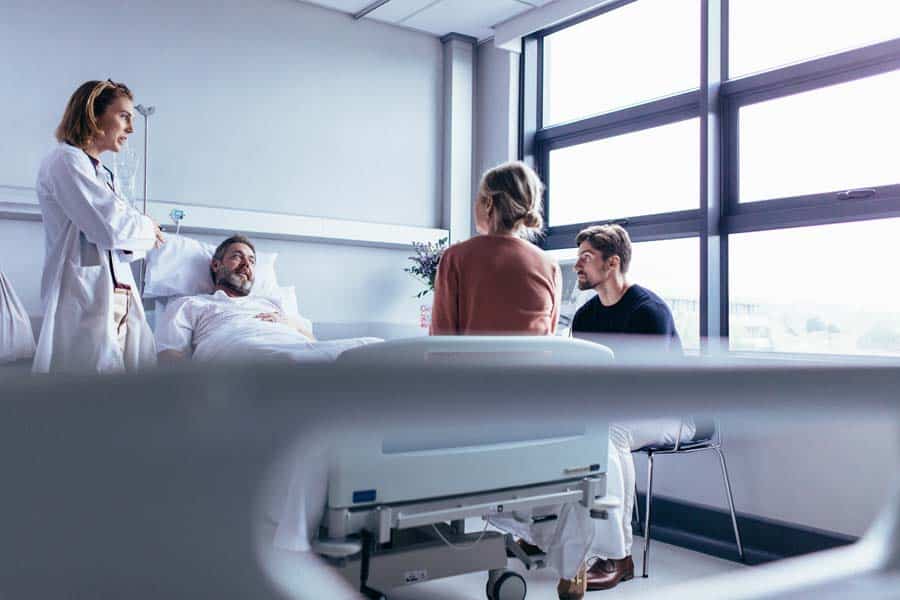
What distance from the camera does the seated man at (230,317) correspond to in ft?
8.46

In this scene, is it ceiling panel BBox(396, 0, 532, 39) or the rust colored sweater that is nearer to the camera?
the rust colored sweater

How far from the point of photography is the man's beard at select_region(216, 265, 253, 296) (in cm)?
304

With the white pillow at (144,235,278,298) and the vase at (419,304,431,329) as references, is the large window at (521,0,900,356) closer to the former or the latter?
the vase at (419,304,431,329)

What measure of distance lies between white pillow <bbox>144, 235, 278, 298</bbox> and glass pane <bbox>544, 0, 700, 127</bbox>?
1.85 m

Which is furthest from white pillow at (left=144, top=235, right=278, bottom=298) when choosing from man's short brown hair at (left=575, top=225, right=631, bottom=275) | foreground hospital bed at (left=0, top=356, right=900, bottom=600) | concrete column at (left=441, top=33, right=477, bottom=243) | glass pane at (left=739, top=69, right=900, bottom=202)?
foreground hospital bed at (left=0, top=356, right=900, bottom=600)

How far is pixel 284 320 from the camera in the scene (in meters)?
2.99

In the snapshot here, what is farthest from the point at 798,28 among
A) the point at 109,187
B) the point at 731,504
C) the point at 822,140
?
the point at 109,187

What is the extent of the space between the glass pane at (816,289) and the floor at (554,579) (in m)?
0.76

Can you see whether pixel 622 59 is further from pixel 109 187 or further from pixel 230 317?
pixel 109 187

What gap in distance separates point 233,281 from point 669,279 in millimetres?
1828

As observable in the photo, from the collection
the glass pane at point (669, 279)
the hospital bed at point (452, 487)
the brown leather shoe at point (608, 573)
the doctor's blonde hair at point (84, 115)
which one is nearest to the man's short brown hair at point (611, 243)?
the glass pane at point (669, 279)

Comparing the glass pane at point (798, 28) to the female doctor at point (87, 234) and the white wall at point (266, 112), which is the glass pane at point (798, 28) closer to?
the white wall at point (266, 112)

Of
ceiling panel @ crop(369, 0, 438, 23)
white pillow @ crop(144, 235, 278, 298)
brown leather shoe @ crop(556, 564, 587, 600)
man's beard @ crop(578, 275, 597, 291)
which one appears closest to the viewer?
brown leather shoe @ crop(556, 564, 587, 600)

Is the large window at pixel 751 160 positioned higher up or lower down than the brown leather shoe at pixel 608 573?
higher up
